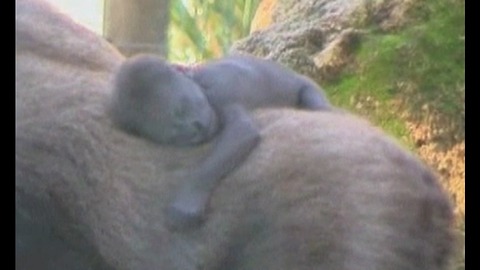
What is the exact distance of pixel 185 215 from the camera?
1798 millimetres

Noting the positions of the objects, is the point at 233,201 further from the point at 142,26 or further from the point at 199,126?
the point at 142,26

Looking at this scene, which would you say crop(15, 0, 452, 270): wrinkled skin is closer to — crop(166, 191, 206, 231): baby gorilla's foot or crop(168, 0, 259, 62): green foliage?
crop(166, 191, 206, 231): baby gorilla's foot

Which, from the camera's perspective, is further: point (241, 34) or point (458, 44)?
point (241, 34)

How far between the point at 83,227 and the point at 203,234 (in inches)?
6.8

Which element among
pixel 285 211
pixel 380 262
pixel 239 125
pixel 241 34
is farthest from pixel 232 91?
pixel 241 34

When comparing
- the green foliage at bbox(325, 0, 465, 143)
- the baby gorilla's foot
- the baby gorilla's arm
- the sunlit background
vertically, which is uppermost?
the baby gorilla's arm

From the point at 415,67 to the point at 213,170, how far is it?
910 millimetres

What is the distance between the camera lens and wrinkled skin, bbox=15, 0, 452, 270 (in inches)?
70.2

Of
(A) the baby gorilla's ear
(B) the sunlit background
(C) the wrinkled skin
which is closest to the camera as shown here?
(C) the wrinkled skin

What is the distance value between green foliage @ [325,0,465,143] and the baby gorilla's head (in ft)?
2.72

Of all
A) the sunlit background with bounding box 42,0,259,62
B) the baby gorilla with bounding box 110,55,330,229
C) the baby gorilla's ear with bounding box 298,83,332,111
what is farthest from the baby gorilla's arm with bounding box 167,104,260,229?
the sunlit background with bounding box 42,0,259,62
